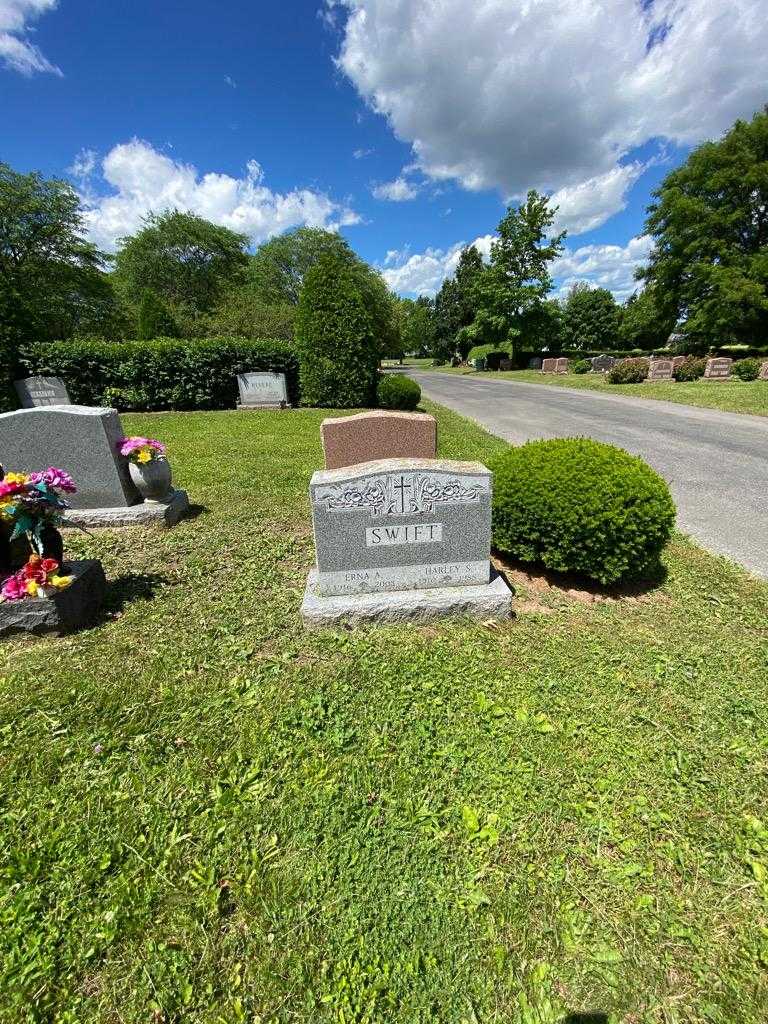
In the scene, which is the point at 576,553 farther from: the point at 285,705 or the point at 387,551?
the point at 285,705

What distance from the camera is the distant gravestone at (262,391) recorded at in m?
13.8

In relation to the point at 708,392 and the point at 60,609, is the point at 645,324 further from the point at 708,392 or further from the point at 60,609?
the point at 60,609

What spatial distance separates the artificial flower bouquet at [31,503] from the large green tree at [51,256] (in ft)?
91.3

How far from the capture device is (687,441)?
9188 mm

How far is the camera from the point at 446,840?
73.9 inches

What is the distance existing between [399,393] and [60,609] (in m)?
10.6

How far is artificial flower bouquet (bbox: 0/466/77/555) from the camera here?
9.48ft

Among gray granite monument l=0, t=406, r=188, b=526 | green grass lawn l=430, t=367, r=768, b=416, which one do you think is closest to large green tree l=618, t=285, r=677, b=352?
green grass lawn l=430, t=367, r=768, b=416

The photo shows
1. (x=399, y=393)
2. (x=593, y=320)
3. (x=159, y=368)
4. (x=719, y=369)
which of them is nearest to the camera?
(x=399, y=393)

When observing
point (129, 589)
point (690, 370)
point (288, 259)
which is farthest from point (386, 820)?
point (288, 259)

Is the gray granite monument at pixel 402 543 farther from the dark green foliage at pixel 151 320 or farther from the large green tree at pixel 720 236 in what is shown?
the large green tree at pixel 720 236

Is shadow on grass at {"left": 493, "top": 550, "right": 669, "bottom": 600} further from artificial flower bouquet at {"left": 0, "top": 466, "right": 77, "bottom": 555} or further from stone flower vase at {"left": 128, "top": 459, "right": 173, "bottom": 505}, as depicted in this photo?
stone flower vase at {"left": 128, "top": 459, "right": 173, "bottom": 505}

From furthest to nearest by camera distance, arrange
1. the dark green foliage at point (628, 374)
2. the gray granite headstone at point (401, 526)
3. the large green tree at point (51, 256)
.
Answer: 1. the large green tree at point (51, 256)
2. the dark green foliage at point (628, 374)
3. the gray granite headstone at point (401, 526)

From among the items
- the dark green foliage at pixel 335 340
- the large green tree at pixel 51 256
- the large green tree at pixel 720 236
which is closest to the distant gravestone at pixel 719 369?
the large green tree at pixel 720 236
